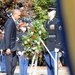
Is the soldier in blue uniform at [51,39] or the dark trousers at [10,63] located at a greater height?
the soldier in blue uniform at [51,39]

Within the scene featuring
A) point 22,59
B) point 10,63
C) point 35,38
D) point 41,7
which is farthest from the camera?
point 41,7

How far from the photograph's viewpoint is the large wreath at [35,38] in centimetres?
876

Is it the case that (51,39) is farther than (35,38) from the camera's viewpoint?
No

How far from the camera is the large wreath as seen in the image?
28.7 feet

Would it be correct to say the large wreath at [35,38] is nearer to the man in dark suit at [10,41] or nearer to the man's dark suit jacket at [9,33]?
the man in dark suit at [10,41]

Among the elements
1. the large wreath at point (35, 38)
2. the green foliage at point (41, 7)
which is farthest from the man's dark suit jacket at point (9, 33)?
the green foliage at point (41, 7)

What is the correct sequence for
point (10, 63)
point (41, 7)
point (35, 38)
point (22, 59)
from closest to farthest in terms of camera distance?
point (10, 63) → point (35, 38) → point (22, 59) → point (41, 7)

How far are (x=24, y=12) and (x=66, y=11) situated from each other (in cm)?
1794

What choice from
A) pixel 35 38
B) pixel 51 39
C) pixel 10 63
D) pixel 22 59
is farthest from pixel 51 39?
pixel 22 59

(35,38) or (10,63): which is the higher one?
(35,38)

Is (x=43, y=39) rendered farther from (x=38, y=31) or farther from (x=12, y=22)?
(x=12, y=22)

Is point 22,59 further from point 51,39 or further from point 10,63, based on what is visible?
point 51,39

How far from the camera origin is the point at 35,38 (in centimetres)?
890

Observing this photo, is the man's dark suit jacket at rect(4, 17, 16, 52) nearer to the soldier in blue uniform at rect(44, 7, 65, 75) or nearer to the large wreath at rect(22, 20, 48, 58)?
the soldier in blue uniform at rect(44, 7, 65, 75)
